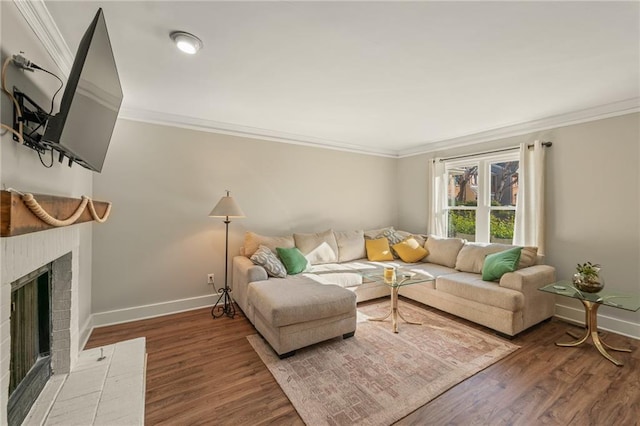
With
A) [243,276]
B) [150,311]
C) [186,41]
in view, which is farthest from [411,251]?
[186,41]

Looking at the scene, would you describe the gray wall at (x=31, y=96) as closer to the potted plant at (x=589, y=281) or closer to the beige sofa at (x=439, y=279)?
the beige sofa at (x=439, y=279)

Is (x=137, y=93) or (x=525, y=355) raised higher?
(x=137, y=93)

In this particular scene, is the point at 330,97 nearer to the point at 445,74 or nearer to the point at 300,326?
the point at 445,74

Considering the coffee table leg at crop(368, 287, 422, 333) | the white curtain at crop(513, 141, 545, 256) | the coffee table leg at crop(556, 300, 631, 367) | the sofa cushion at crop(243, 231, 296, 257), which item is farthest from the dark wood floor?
the white curtain at crop(513, 141, 545, 256)

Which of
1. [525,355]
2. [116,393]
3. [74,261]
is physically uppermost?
[74,261]

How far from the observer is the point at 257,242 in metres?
3.48

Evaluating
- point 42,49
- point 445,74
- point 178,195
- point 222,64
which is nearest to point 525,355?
point 445,74

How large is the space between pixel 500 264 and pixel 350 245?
1.99m

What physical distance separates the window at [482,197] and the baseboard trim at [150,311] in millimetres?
4012

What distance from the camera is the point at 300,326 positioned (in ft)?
7.79

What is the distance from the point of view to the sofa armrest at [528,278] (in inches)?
108

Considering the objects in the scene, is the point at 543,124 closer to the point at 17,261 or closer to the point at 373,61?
the point at 373,61

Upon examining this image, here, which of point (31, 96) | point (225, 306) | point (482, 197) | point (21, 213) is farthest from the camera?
point (482, 197)

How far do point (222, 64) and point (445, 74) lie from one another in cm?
185
